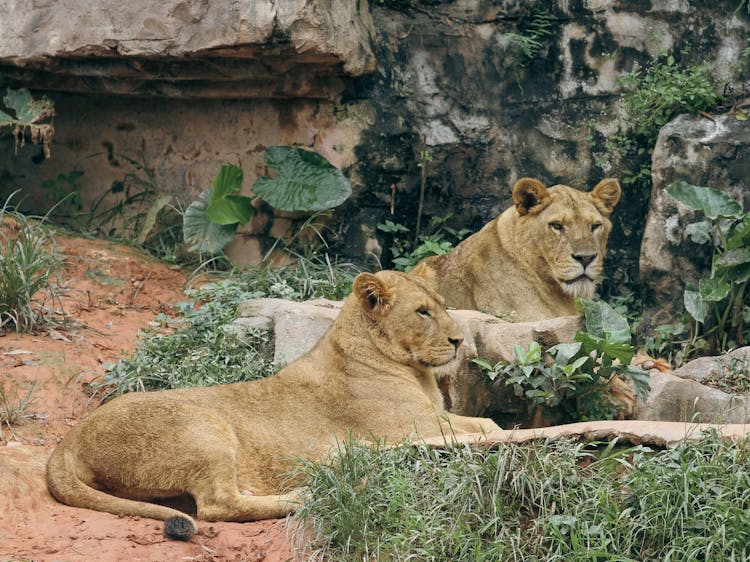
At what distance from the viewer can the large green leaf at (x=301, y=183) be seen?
1261 cm

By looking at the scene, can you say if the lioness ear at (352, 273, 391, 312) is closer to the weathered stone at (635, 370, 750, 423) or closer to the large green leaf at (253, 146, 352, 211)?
the weathered stone at (635, 370, 750, 423)

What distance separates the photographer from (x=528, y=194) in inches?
423

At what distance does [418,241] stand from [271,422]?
5.78 meters

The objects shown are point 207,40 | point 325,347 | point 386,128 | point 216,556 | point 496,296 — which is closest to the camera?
point 216,556

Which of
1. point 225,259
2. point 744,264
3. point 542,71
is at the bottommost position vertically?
point 225,259

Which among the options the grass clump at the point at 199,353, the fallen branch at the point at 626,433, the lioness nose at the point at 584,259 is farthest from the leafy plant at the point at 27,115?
the fallen branch at the point at 626,433

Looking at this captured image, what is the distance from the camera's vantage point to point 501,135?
43.0 feet

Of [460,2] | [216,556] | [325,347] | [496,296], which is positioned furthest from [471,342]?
[460,2]

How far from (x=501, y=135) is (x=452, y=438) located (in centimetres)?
690

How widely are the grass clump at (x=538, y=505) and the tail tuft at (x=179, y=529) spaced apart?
0.62m

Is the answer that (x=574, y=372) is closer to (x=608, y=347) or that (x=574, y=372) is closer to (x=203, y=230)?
(x=608, y=347)

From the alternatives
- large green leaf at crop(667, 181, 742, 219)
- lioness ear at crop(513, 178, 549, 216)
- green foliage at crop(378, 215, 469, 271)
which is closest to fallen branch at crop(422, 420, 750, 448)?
lioness ear at crop(513, 178, 549, 216)

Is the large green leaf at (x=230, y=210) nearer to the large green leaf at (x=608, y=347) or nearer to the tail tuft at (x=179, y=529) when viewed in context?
the large green leaf at (x=608, y=347)

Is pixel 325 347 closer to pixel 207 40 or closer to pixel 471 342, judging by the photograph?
pixel 471 342
